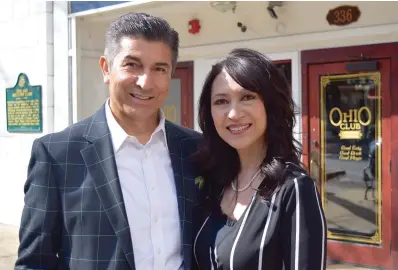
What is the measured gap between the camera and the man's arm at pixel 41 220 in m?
1.77

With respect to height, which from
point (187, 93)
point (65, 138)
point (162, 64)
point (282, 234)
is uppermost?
point (187, 93)

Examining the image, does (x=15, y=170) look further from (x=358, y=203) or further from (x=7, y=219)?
(x=358, y=203)

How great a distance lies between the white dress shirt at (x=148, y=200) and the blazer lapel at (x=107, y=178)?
45 mm

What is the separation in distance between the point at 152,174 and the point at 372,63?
3.58 m

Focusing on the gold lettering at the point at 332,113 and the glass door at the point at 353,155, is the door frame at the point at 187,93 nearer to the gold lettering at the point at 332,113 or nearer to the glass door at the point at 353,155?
the glass door at the point at 353,155

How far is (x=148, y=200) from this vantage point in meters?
1.91

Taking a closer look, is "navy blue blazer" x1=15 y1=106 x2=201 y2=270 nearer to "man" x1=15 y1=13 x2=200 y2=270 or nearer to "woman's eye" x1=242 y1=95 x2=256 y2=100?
"man" x1=15 y1=13 x2=200 y2=270

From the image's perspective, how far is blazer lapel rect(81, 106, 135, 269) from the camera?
1.79m

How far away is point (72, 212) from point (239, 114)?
2.38 ft

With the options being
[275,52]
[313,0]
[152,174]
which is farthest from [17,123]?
[152,174]

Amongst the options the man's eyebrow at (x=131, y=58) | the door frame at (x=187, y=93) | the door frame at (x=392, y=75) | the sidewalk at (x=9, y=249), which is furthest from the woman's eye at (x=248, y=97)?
the door frame at (x=187, y=93)

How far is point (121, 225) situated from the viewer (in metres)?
1.79

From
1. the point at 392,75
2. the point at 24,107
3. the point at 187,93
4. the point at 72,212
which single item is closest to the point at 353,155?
the point at 392,75

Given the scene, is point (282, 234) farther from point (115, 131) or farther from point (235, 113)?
point (115, 131)
